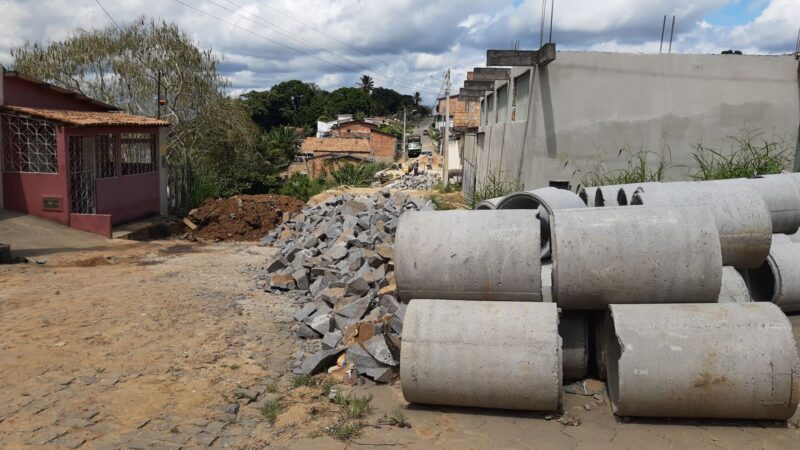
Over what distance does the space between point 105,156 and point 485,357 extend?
47.5 feet

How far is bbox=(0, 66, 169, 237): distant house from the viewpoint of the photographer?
46.4 feet

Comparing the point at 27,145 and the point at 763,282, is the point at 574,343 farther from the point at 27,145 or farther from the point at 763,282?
the point at 27,145

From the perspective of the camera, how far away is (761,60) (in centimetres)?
1080

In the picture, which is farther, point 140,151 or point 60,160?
point 140,151

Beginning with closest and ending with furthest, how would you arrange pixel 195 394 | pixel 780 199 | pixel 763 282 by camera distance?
pixel 195 394, pixel 763 282, pixel 780 199

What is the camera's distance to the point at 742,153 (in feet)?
35.9

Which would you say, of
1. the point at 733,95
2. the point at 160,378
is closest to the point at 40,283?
the point at 160,378

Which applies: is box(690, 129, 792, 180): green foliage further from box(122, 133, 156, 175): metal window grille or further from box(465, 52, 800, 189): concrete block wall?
box(122, 133, 156, 175): metal window grille

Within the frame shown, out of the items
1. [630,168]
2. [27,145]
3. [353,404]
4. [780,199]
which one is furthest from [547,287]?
[27,145]

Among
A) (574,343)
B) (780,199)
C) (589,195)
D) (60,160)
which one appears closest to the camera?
(574,343)

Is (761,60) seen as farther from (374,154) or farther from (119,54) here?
→ (374,154)

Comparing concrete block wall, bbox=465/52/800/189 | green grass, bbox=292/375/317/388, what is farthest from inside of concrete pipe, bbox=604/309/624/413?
concrete block wall, bbox=465/52/800/189

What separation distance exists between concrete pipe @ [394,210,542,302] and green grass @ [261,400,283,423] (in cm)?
139

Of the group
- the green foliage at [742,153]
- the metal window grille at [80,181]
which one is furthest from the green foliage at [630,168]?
the metal window grille at [80,181]
